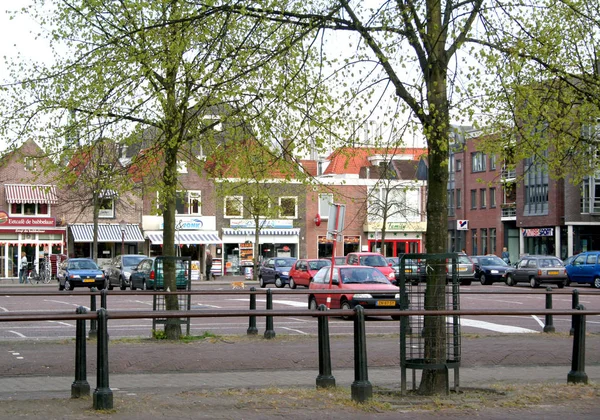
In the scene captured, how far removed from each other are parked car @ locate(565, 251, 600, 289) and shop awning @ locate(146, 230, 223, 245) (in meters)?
25.8

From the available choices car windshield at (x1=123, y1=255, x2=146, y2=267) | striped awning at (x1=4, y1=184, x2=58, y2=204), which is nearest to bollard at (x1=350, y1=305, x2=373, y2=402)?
car windshield at (x1=123, y1=255, x2=146, y2=267)

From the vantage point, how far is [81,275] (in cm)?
4394

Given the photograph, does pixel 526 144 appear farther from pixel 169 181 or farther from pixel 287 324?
pixel 287 324

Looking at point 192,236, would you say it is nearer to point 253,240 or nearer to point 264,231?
point 253,240

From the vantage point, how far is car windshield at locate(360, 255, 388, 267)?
1773 inches

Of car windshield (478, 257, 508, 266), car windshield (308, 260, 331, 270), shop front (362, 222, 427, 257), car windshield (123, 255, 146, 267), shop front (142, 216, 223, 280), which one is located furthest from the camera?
shop front (362, 222, 427, 257)

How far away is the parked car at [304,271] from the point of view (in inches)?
1725

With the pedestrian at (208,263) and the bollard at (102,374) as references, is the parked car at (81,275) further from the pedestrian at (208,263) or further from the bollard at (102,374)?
the bollard at (102,374)

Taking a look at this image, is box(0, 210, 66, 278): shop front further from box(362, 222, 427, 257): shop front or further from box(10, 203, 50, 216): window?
box(362, 222, 427, 257): shop front

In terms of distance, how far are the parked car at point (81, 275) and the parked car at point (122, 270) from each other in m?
1.06

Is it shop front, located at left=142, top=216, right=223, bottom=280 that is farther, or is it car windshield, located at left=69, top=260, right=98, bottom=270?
shop front, located at left=142, top=216, right=223, bottom=280

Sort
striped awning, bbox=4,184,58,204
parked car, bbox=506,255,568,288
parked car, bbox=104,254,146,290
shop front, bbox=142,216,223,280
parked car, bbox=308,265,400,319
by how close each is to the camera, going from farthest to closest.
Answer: shop front, bbox=142,216,223,280
striped awning, bbox=4,184,58,204
parked car, bbox=506,255,568,288
parked car, bbox=104,254,146,290
parked car, bbox=308,265,400,319

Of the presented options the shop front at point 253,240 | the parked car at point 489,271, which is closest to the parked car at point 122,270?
the shop front at point 253,240

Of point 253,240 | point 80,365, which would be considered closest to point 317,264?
point 253,240
